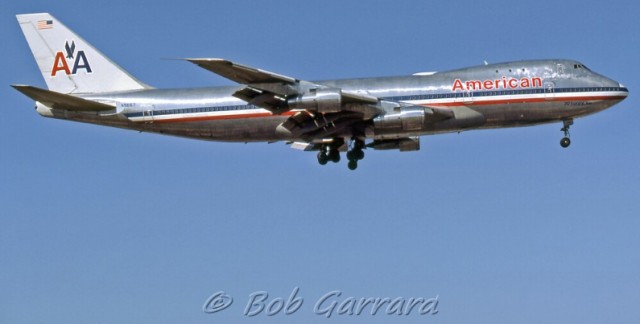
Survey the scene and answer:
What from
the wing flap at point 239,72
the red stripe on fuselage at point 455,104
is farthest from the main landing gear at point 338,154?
the wing flap at point 239,72

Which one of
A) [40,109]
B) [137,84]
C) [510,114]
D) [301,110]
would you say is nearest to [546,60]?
[510,114]

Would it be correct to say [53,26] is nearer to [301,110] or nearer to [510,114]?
[301,110]

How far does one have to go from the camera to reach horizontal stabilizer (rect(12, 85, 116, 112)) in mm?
58362

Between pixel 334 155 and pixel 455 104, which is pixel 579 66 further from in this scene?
pixel 334 155

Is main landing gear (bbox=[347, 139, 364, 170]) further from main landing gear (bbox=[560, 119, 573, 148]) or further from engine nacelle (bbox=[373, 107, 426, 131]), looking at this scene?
main landing gear (bbox=[560, 119, 573, 148])

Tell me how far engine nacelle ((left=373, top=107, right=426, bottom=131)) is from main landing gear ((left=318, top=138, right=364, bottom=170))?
3627 mm

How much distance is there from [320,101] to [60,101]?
15339 millimetres

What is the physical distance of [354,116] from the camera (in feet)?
195

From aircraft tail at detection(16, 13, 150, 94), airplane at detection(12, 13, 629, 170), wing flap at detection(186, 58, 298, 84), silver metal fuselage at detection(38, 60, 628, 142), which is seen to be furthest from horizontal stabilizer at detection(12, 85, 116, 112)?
wing flap at detection(186, 58, 298, 84)

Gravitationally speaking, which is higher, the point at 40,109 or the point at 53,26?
the point at 53,26

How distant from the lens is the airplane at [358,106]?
5781cm

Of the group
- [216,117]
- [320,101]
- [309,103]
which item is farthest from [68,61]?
[320,101]

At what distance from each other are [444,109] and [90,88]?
21.9 metres

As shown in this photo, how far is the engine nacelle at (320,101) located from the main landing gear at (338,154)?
5.38 meters
